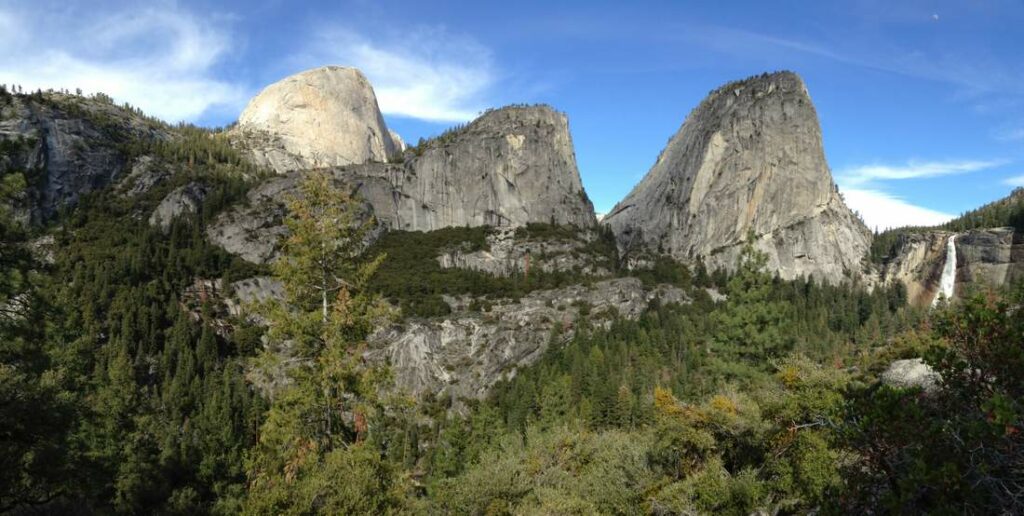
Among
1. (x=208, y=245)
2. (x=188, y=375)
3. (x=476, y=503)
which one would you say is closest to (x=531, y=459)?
(x=476, y=503)

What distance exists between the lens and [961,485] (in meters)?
5.27

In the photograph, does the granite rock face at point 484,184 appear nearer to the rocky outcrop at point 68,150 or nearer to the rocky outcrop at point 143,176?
the rocky outcrop at point 143,176

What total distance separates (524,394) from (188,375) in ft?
156

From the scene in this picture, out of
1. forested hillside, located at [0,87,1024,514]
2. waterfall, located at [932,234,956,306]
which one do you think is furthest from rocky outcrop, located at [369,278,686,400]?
waterfall, located at [932,234,956,306]

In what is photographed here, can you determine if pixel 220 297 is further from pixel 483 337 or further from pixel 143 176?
pixel 143 176

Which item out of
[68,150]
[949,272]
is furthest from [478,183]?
[949,272]

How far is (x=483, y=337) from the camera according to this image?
95.0 metres

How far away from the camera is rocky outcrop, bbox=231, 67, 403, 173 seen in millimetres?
176125

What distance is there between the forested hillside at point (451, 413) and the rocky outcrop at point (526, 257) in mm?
44311

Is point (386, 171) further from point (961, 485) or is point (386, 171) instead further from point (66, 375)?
point (961, 485)

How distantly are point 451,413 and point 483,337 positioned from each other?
16587 millimetres

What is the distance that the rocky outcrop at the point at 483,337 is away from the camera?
87.9 m

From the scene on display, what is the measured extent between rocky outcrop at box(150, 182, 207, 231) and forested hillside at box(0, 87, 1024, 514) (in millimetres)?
35529

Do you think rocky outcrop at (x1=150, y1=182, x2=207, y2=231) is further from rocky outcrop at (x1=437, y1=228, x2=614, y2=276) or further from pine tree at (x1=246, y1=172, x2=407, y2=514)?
pine tree at (x1=246, y1=172, x2=407, y2=514)
